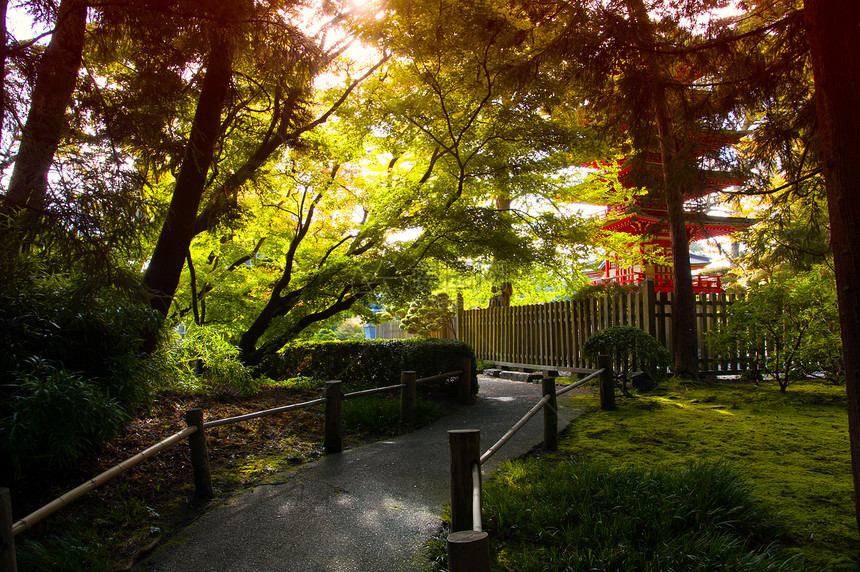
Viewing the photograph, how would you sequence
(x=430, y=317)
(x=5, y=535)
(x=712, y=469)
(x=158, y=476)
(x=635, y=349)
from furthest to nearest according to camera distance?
(x=430, y=317), (x=635, y=349), (x=158, y=476), (x=712, y=469), (x=5, y=535)

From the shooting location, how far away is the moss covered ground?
3.00m

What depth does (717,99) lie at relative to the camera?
5113mm

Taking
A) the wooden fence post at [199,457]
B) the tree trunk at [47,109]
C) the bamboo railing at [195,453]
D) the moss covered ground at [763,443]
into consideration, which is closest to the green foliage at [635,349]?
the moss covered ground at [763,443]

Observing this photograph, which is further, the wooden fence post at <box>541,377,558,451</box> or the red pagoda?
the red pagoda

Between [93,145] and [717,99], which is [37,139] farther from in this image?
[717,99]

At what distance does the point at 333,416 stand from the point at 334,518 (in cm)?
178

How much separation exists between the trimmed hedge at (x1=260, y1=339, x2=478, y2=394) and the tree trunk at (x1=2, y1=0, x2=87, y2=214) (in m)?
5.39

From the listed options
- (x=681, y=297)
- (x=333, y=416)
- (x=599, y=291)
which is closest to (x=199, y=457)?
(x=333, y=416)

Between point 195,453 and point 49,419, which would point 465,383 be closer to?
point 195,453

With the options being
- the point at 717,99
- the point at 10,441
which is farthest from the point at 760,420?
the point at 10,441

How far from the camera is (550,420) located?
475 cm

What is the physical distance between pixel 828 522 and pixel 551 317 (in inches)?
337

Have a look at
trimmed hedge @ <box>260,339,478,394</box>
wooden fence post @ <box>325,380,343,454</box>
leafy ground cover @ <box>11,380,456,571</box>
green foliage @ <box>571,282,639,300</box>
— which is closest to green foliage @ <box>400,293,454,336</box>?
trimmed hedge @ <box>260,339,478,394</box>

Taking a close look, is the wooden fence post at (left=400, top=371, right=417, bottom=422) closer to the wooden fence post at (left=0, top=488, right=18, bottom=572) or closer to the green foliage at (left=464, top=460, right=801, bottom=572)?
the green foliage at (left=464, top=460, right=801, bottom=572)
